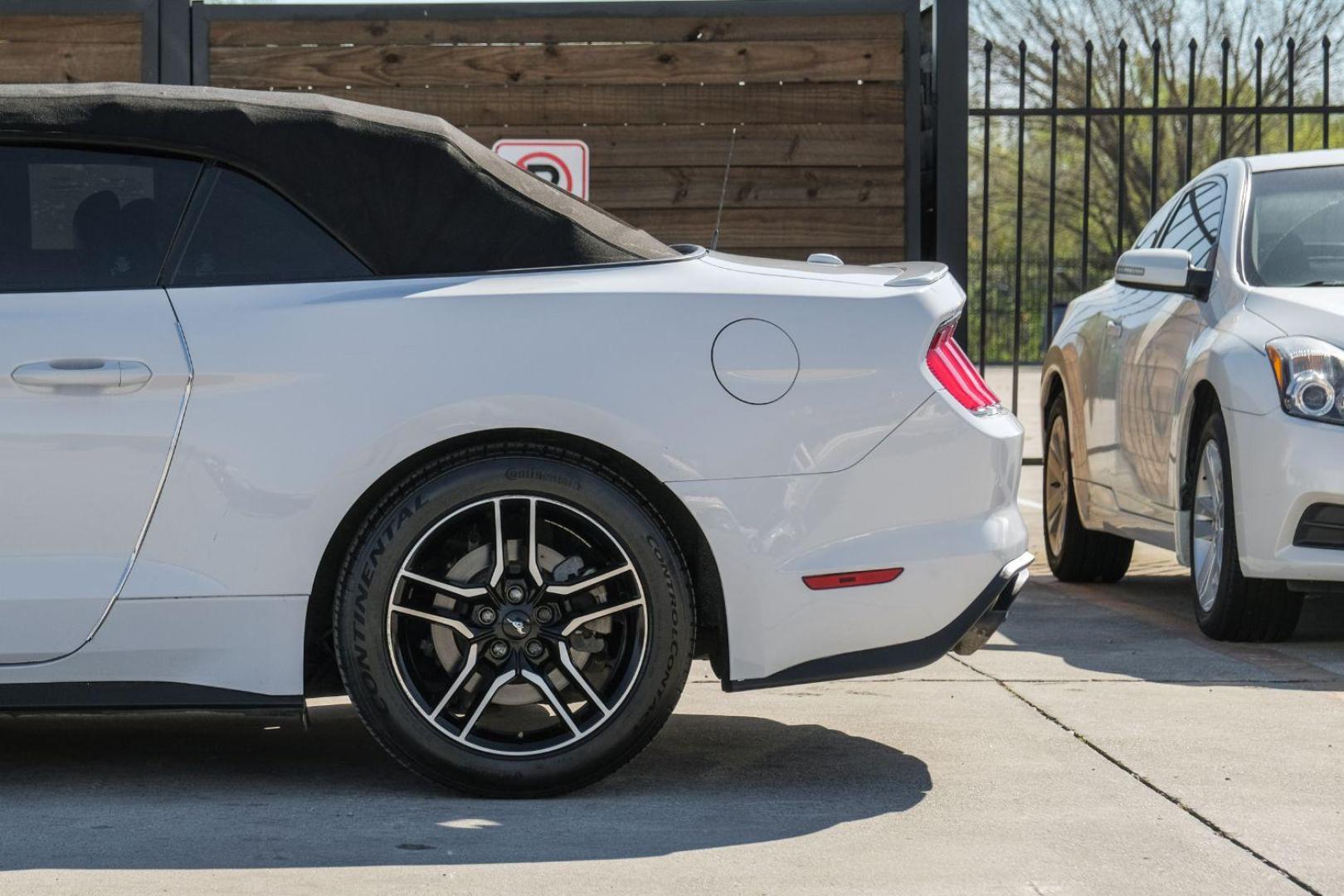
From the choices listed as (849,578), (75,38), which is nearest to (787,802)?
(849,578)

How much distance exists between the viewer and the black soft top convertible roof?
4.21m

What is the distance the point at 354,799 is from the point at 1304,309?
11.8 ft

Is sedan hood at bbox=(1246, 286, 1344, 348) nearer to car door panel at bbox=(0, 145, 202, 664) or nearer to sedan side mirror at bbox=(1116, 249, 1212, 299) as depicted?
sedan side mirror at bbox=(1116, 249, 1212, 299)

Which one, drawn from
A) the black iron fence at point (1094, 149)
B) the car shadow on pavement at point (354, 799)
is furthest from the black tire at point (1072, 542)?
the black iron fence at point (1094, 149)

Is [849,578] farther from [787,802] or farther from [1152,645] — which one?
[1152,645]

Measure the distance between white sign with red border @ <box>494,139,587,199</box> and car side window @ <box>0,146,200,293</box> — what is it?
5.08m

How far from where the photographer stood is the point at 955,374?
4305 millimetres

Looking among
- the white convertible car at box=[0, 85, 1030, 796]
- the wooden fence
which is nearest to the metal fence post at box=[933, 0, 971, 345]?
the wooden fence

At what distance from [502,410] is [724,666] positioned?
2.45 ft

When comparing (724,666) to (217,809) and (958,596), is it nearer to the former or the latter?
(958,596)

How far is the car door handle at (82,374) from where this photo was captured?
13.1 feet

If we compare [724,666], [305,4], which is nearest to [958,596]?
[724,666]

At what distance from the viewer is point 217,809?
4039 millimetres

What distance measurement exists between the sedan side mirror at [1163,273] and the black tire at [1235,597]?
486mm
